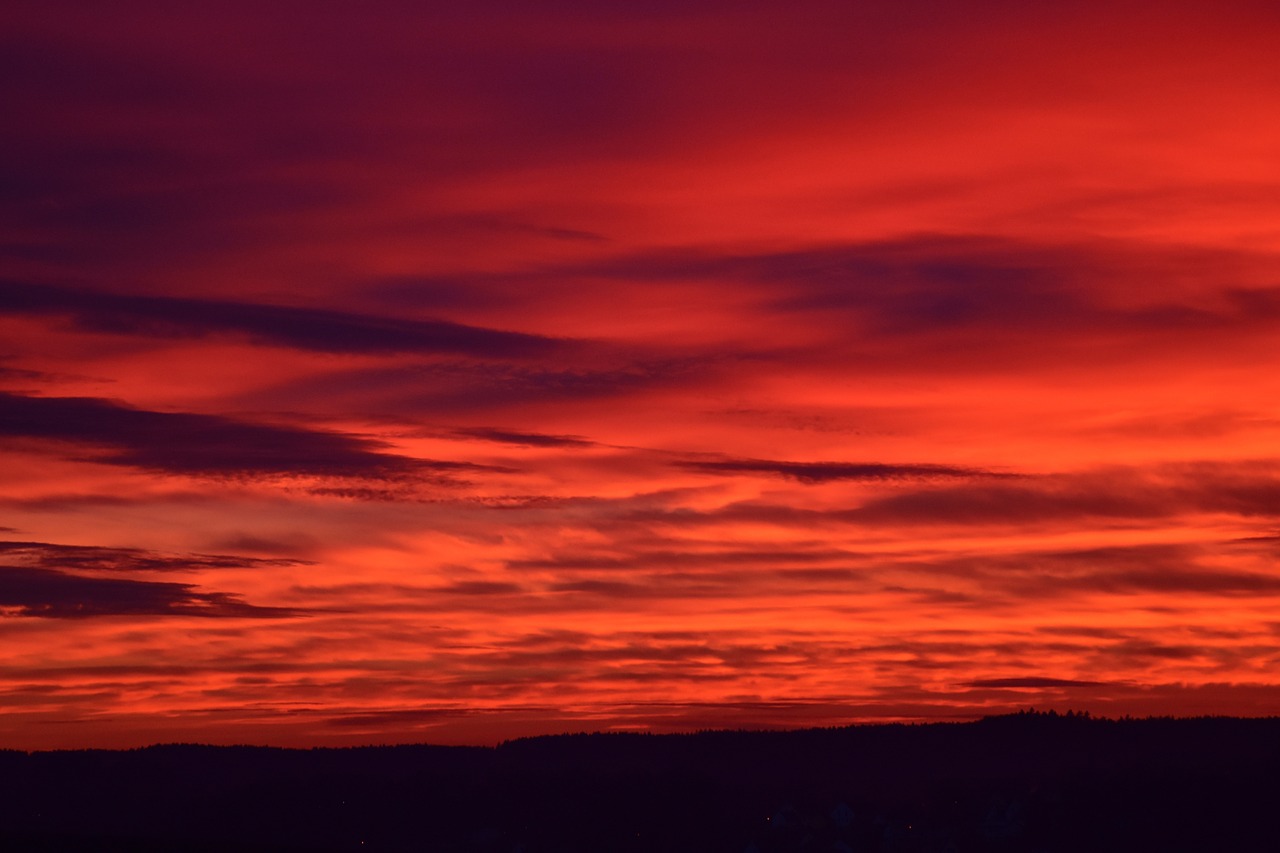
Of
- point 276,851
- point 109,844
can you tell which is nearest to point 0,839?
point 109,844

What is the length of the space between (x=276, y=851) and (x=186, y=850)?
597 inches

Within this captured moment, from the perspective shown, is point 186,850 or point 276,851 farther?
point 276,851

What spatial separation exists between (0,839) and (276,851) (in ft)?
91.4

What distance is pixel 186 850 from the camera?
524ft

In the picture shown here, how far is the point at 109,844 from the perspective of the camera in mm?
159000

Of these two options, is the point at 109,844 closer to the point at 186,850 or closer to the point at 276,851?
the point at 186,850

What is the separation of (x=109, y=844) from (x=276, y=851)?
765 inches

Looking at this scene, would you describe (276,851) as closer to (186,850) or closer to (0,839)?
(186,850)

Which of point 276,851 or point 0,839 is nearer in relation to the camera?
point 0,839

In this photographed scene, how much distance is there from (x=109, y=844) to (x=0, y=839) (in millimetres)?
9440

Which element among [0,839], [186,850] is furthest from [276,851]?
[0,839]

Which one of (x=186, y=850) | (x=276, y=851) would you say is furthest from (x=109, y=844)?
(x=276, y=851)
